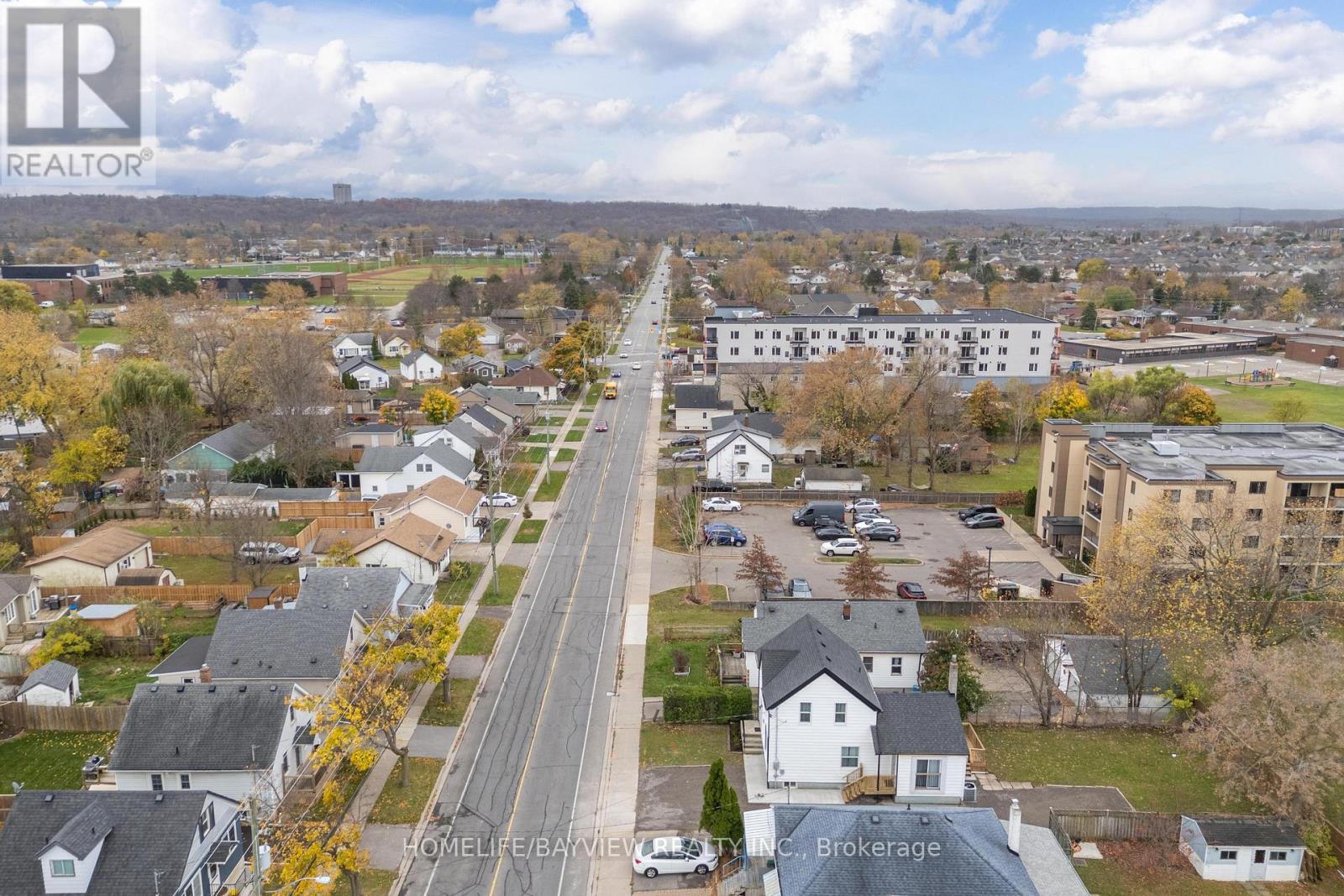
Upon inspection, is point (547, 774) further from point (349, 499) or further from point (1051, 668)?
point (349, 499)

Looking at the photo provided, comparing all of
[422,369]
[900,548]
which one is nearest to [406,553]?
[900,548]

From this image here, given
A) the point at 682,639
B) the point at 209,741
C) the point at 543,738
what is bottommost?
the point at 543,738

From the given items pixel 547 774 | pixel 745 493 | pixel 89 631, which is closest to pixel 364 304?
pixel 745 493

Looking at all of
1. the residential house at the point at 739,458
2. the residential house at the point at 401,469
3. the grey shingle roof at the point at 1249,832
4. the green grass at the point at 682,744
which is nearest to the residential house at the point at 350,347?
the residential house at the point at 401,469

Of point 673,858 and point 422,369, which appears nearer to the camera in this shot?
point 673,858

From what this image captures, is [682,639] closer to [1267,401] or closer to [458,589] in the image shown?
[458,589]

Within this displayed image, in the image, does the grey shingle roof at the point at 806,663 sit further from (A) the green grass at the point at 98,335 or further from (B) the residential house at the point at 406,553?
(A) the green grass at the point at 98,335
